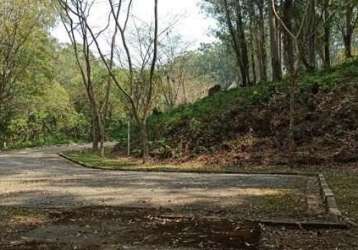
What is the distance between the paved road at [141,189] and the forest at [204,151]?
40mm

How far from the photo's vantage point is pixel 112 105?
54875 millimetres

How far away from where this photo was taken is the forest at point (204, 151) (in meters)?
7.34

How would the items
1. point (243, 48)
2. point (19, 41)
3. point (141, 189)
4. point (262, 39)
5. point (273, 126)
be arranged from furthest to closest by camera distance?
point (19, 41)
point (262, 39)
point (243, 48)
point (273, 126)
point (141, 189)

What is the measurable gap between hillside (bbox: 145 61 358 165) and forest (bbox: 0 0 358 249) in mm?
57

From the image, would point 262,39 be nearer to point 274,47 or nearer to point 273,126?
point 274,47

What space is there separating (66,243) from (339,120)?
14347 mm

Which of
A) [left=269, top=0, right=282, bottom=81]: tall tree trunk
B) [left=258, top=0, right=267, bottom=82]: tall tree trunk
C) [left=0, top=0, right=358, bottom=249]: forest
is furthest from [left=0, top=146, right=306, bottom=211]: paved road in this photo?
[left=258, top=0, right=267, bottom=82]: tall tree trunk

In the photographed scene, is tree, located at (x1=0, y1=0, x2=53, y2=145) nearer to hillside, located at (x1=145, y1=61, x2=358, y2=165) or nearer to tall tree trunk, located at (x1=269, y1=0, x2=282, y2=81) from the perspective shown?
hillside, located at (x1=145, y1=61, x2=358, y2=165)

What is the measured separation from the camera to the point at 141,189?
11.9m

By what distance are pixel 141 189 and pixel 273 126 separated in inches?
386

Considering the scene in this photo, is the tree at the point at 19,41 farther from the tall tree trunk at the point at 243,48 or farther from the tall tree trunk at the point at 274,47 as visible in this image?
the tall tree trunk at the point at 274,47

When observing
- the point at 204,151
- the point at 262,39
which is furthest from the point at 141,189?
the point at 262,39

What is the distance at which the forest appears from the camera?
7336 mm

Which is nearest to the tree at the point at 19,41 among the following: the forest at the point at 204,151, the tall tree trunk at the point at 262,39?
the forest at the point at 204,151
